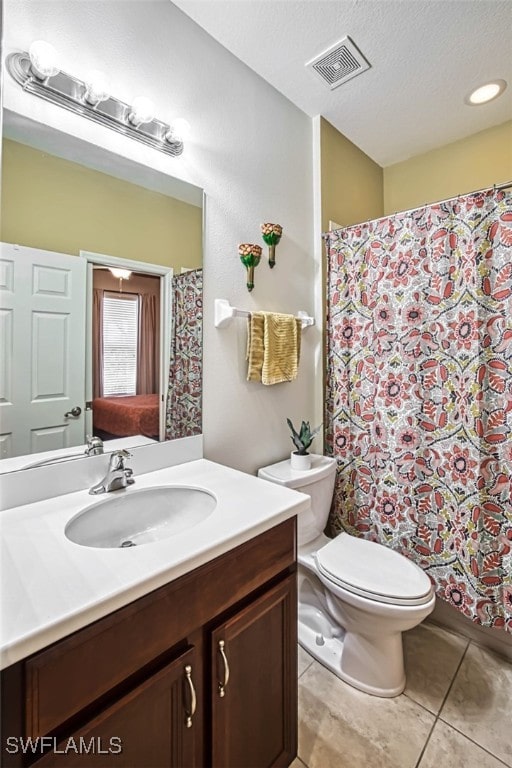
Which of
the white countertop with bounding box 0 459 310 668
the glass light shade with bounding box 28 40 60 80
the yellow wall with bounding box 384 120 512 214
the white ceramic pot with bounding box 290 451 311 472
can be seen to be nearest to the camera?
the white countertop with bounding box 0 459 310 668

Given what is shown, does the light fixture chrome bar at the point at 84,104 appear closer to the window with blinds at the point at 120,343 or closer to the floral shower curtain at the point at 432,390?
the window with blinds at the point at 120,343

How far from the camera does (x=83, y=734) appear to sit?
0.62 meters

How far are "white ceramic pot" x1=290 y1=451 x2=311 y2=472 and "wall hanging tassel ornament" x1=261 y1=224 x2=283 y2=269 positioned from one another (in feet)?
3.13

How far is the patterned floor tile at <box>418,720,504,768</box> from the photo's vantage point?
3.74 feet

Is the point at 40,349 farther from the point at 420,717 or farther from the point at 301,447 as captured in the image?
the point at 420,717

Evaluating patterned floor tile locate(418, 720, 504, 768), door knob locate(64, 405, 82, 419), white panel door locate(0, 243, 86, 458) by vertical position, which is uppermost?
white panel door locate(0, 243, 86, 458)

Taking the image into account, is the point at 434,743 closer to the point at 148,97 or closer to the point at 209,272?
the point at 209,272

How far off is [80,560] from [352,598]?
1.02 meters

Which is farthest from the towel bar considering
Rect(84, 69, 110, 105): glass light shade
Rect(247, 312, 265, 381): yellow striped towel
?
Rect(84, 69, 110, 105): glass light shade

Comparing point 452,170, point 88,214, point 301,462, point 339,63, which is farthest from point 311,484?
point 452,170

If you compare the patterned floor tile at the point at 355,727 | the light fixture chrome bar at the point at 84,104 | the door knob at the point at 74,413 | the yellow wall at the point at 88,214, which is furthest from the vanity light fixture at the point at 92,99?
the patterned floor tile at the point at 355,727

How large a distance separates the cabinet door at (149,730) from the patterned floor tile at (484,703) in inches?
41.1

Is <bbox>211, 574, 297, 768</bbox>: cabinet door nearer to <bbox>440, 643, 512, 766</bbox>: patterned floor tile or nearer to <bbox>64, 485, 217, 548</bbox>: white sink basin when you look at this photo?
<bbox>64, 485, 217, 548</bbox>: white sink basin

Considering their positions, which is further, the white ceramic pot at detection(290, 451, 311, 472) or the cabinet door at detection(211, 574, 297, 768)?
the white ceramic pot at detection(290, 451, 311, 472)
